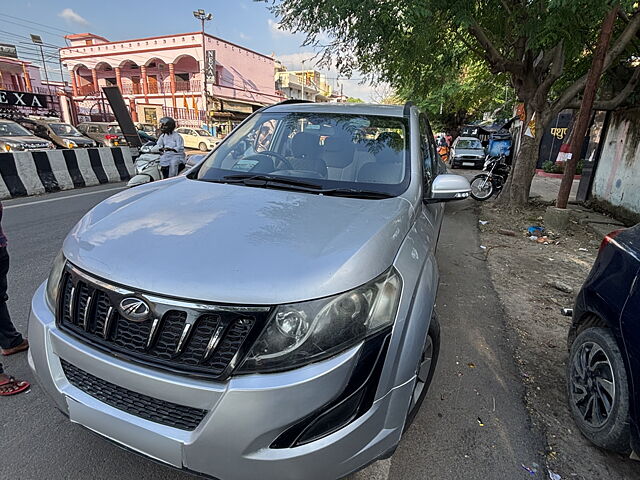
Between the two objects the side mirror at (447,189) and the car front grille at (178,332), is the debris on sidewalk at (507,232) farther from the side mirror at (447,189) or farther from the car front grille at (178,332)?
the car front grille at (178,332)

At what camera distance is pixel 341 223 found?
5.94 ft

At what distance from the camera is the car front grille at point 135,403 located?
1.35 metres

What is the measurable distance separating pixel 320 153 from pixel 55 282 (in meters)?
1.87

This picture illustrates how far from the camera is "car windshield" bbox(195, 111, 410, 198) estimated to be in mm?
2508

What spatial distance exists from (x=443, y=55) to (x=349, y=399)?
9.58 metres

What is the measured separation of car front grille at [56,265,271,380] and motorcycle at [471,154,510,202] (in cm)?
947

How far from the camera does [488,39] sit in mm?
7930

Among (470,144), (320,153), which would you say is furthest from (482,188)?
(470,144)

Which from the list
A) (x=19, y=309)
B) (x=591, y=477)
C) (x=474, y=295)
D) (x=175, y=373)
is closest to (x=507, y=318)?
(x=474, y=295)

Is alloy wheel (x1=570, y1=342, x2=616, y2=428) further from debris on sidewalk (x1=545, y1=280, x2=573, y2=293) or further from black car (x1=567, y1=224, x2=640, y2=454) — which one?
debris on sidewalk (x1=545, y1=280, x2=573, y2=293)

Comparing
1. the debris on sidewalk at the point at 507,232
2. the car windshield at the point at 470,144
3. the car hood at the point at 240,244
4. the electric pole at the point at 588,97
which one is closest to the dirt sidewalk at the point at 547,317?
the debris on sidewalk at the point at 507,232

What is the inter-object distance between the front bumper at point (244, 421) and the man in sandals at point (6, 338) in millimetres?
1227

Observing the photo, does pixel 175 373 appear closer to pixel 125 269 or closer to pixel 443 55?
pixel 125 269

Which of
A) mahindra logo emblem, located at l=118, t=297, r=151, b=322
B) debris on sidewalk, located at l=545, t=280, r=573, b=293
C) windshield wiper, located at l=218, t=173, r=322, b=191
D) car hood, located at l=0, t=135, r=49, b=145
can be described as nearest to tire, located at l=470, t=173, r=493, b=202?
debris on sidewalk, located at l=545, t=280, r=573, b=293
